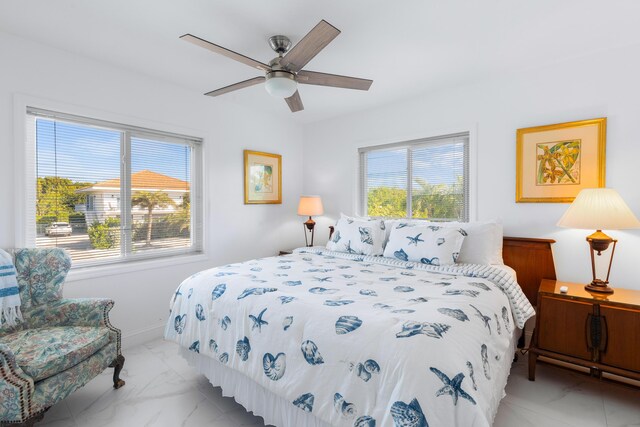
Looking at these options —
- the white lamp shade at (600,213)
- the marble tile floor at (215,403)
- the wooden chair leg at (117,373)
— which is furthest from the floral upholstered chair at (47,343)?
the white lamp shade at (600,213)

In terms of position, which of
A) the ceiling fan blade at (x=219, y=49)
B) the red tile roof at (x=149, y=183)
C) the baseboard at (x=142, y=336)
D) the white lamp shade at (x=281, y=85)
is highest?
the ceiling fan blade at (x=219, y=49)

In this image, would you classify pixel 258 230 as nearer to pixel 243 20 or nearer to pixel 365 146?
pixel 365 146

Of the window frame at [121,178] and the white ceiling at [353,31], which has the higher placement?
the white ceiling at [353,31]

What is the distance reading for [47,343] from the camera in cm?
189

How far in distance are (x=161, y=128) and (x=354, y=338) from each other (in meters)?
2.79

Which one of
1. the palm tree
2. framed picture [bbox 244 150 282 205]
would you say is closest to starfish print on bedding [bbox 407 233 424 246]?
framed picture [bbox 244 150 282 205]

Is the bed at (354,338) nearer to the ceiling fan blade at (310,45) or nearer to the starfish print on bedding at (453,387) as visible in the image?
the starfish print on bedding at (453,387)

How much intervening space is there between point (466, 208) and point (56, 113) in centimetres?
374

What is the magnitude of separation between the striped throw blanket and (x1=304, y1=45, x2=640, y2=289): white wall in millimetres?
3400

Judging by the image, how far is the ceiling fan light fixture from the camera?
2117mm

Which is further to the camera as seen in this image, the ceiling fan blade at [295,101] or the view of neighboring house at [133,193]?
the view of neighboring house at [133,193]

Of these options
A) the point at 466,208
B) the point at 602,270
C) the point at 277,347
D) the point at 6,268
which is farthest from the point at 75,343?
the point at 602,270

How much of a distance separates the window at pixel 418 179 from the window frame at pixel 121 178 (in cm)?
199

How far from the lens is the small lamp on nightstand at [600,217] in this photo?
2131 millimetres
